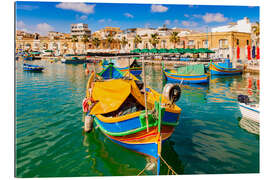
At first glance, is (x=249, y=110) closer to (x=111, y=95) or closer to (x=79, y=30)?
(x=111, y=95)

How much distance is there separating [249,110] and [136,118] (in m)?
6.54

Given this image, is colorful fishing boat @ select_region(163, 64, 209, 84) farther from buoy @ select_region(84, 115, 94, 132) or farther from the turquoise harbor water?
buoy @ select_region(84, 115, 94, 132)

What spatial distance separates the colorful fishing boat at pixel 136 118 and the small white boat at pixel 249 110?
4802mm

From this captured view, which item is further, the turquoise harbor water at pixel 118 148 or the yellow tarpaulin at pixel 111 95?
the yellow tarpaulin at pixel 111 95

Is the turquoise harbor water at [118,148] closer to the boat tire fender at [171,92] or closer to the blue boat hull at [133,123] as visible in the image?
the blue boat hull at [133,123]

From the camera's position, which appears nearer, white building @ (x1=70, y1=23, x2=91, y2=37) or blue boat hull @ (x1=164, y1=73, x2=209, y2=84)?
blue boat hull @ (x1=164, y1=73, x2=209, y2=84)

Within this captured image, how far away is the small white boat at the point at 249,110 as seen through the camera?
9761 mm

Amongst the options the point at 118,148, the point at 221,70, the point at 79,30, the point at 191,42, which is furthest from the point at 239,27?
the point at 79,30

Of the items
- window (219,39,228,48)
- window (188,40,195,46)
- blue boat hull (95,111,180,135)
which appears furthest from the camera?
window (188,40,195,46)

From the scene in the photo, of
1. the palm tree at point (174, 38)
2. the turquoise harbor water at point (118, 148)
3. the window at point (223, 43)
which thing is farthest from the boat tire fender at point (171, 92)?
the palm tree at point (174, 38)

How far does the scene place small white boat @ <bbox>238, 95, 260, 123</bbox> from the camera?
9.76m

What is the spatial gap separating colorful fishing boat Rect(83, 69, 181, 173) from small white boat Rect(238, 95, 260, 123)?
4.80m

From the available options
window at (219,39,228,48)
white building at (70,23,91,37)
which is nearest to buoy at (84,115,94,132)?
window at (219,39,228,48)

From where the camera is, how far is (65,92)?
17.5 metres
